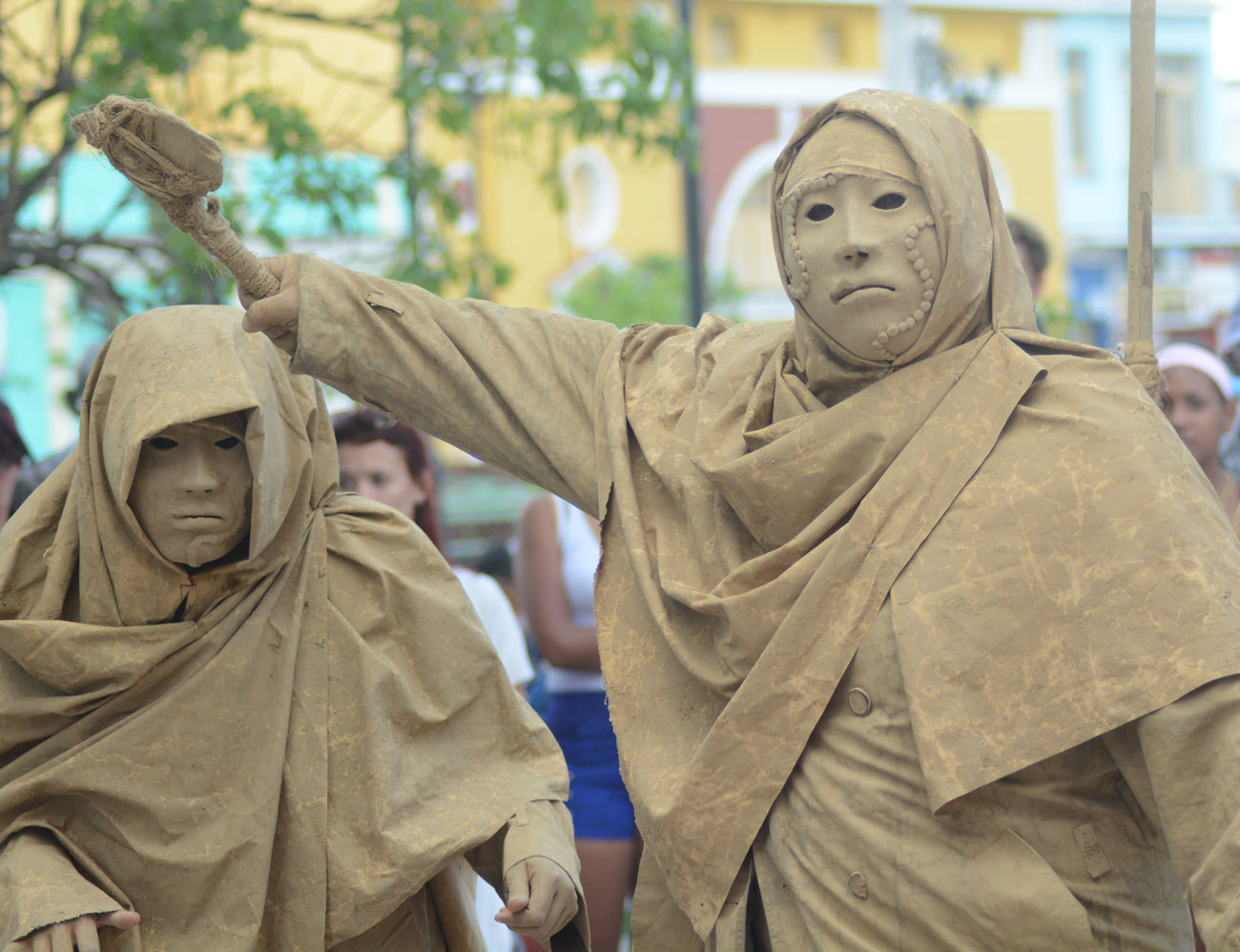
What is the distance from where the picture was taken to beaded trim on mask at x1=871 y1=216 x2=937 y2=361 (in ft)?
8.57

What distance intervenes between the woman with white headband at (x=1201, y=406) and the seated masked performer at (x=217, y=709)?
109 inches

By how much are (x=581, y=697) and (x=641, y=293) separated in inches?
660

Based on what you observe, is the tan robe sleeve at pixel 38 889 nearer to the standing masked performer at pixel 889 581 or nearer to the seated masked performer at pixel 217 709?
the seated masked performer at pixel 217 709

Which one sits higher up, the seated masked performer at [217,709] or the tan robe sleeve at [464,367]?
the tan robe sleeve at [464,367]

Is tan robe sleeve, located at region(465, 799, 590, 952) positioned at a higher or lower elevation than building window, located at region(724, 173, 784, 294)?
higher

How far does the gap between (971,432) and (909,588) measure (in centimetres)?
29

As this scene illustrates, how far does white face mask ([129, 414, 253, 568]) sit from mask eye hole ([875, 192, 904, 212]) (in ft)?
A: 4.32

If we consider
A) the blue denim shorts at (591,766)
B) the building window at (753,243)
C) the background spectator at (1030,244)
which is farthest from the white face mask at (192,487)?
the building window at (753,243)

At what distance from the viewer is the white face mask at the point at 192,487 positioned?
3.02m

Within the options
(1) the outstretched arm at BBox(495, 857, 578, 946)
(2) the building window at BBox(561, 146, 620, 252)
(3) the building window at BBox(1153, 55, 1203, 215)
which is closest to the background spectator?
(1) the outstretched arm at BBox(495, 857, 578, 946)

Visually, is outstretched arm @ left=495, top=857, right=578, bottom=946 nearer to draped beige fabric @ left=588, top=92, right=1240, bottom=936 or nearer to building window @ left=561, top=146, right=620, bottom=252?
draped beige fabric @ left=588, top=92, right=1240, bottom=936

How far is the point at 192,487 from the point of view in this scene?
299 centimetres

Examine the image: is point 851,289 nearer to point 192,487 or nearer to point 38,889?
point 192,487

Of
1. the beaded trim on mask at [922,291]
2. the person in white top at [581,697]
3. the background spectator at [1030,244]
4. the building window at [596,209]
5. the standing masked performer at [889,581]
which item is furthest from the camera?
the building window at [596,209]
